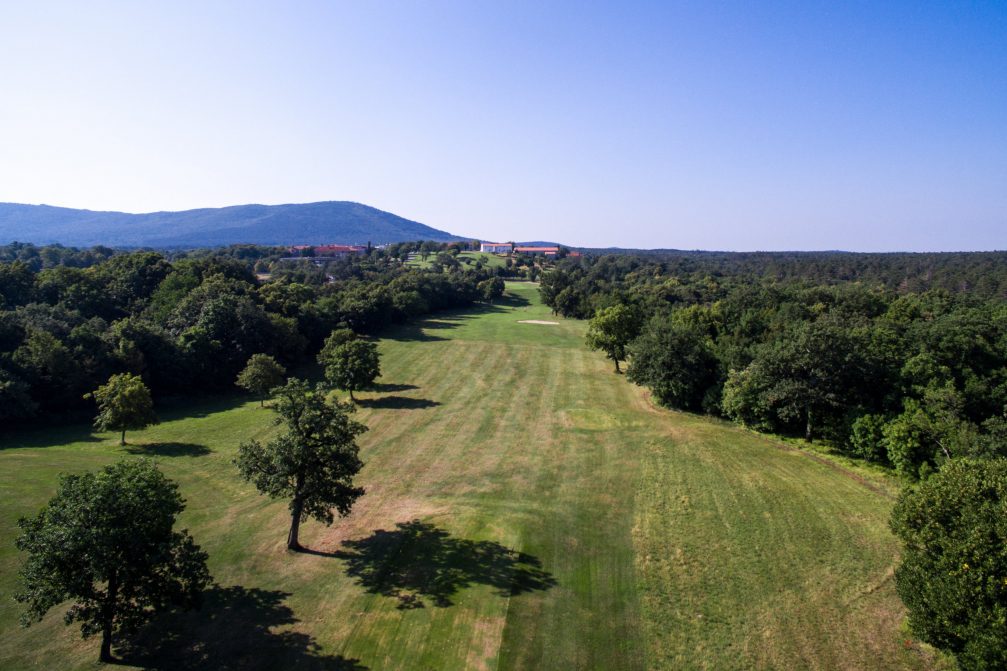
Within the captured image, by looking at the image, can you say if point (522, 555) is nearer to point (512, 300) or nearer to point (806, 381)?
point (806, 381)

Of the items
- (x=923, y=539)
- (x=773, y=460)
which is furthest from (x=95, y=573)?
(x=773, y=460)

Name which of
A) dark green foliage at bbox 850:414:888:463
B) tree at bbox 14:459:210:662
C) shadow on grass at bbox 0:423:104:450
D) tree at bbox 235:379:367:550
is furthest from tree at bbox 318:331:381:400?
dark green foliage at bbox 850:414:888:463

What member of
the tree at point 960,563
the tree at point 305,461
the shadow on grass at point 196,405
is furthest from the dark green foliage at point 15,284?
the tree at point 960,563

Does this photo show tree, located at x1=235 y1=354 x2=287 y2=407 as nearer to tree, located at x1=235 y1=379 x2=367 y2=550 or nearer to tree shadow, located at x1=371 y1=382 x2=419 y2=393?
tree shadow, located at x1=371 y1=382 x2=419 y2=393

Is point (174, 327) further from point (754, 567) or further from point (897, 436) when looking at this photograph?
point (897, 436)

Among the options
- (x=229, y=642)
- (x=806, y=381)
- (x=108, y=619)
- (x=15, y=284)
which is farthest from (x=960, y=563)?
(x=15, y=284)

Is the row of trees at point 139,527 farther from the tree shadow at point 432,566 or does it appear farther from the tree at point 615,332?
the tree at point 615,332
